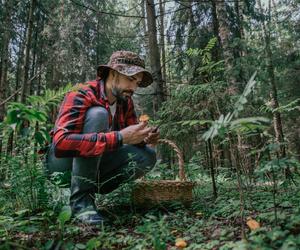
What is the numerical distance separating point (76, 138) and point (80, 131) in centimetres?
17

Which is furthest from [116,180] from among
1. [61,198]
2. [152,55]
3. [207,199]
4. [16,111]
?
[152,55]

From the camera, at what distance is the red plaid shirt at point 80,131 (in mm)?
2785

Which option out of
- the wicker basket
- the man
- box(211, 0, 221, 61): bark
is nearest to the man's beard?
the man

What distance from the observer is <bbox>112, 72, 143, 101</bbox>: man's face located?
3.26 meters

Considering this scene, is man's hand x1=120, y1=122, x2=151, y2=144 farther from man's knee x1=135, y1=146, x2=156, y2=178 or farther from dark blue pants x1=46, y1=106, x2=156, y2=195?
man's knee x1=135, y1=146, x2=156, y2=178

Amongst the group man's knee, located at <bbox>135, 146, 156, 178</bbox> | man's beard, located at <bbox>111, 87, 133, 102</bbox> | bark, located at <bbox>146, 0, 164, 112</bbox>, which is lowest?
man's knee, located at <bbox>135, 146, 156, 178</bbox>

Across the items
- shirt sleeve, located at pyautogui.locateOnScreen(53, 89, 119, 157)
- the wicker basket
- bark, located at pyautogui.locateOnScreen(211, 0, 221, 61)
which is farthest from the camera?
bark, located at pyautogui.locateOnScreen(211, 0, 221, 61)

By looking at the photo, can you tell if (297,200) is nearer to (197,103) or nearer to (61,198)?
(197,103)

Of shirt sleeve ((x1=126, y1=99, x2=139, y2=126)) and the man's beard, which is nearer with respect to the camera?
the man's beard

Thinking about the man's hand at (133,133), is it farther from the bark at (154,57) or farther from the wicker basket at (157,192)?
the bark at (154,57)

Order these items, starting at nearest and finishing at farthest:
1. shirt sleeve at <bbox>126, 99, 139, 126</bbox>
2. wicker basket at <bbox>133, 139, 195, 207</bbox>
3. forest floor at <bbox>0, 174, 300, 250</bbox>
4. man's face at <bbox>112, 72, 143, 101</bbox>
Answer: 1. forest floor at <bbox>0, 174, 300, 250</bbox>
2. wicker basket at <bbox>133, 139, 195, 207</bbox>
3. man's face at <bbox>112, 72, 143, 101</bbox>
4. shirt sleeve at <bbox>126, 99, 139, 126</bbox>

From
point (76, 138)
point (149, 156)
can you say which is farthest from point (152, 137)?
point (76, 138)

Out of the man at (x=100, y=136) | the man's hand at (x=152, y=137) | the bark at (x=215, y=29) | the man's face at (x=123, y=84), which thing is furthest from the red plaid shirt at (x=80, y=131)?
the bark at (x=215, y=29)

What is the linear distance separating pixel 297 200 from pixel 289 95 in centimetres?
1007
